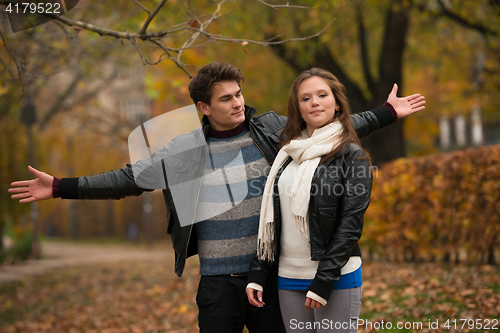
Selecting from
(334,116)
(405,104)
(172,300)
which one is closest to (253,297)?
(334,116)

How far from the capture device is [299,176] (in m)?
2.40

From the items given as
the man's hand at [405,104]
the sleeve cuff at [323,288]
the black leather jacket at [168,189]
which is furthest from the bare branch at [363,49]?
the sleeve cuff at [323,288]

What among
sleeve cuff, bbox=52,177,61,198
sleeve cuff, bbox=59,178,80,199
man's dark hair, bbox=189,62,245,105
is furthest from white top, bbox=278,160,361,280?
sleeve cuff, bbox=52,177,61,198

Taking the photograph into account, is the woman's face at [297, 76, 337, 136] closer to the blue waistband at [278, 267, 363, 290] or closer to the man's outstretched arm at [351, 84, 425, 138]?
the man's outstretched arm at [351, 84, 425, 138]

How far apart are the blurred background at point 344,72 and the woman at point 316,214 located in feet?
4.86

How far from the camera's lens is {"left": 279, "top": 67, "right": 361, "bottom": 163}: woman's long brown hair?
2461 millimetres

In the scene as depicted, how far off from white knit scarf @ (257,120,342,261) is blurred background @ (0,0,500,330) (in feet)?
5.18

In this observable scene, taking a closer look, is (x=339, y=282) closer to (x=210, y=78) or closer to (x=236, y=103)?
(x=236, y=103)

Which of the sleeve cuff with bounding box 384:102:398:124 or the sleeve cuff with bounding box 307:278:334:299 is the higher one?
the sleeve cuff with bounding box 384:102:398:124

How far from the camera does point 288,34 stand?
981 centimetres

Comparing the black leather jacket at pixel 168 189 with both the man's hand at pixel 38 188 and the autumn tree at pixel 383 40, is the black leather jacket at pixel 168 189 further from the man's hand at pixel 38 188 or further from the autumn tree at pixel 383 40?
the autumn tree at pixel 383 40

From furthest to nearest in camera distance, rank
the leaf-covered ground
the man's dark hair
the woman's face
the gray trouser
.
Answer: the leaf-covered ground, the man's dark hair, the woman's face, the gray trouser

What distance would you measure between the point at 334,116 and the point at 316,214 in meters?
0.61

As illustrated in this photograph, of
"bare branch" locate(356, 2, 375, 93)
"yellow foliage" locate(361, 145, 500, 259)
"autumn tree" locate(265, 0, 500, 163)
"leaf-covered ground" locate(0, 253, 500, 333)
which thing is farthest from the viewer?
"bare branch" locate(356, 2, 375, 93)
